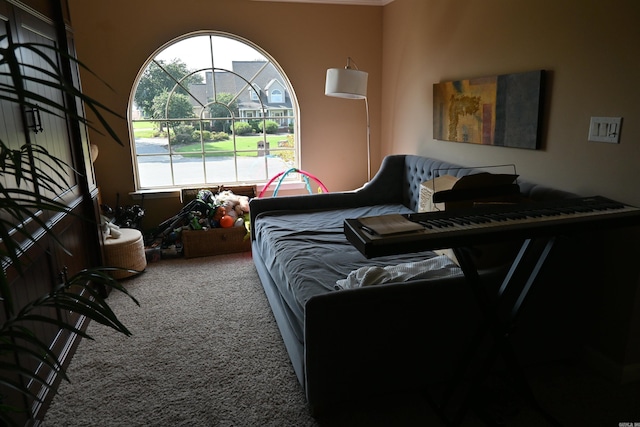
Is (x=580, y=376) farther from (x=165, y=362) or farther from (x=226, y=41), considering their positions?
(x=226, y=41)

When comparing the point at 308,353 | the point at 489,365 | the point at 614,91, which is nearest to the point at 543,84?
the point at 614,91

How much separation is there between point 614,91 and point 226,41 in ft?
11.1

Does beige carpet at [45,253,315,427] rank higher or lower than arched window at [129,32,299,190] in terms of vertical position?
lower

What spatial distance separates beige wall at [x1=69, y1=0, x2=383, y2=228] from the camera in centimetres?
385

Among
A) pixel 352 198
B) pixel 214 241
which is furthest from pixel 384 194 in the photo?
pixel 214 241

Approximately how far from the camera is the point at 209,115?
4363 mm

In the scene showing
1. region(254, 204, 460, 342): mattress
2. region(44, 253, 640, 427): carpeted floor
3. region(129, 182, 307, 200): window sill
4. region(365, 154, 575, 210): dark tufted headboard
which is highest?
region(365, 154, 575, 210): dark tufted headboard

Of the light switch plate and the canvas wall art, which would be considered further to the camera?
the canvas wall art

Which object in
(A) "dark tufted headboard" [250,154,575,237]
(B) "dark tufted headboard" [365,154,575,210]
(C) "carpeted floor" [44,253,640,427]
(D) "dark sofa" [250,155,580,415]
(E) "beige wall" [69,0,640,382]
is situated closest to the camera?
(D) "dark sofa" [250,155,580,415]

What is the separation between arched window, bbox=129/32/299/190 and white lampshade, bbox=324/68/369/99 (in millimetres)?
897

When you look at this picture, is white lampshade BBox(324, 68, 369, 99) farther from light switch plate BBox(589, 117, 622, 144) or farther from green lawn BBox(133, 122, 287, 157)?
light switch plate BBox(589, 117, 622, 144)

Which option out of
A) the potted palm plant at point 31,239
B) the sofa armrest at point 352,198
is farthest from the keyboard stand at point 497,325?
the sofa armrest at point 352,198

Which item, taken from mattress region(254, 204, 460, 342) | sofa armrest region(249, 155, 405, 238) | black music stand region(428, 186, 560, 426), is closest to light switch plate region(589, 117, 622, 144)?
black music stand region(428, 186, 560, 426)

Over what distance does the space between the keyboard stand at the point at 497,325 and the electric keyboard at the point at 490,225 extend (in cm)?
11
